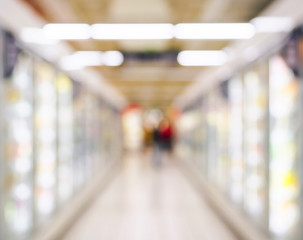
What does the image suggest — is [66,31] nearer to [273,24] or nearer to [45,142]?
[45,142]

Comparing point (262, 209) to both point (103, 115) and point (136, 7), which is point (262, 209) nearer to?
point (136, 7)

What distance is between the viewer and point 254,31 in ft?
16.2

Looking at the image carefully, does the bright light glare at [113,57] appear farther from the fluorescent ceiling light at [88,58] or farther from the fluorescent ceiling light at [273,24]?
the fluorescent ceiling light at [273,24]

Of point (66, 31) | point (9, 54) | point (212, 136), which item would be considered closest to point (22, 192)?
point (9, 54)

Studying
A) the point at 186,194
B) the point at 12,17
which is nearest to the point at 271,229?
the point at 12,17

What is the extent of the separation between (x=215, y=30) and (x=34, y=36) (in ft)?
7.35

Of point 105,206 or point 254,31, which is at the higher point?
point 254,31

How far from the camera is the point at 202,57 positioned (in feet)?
24.0

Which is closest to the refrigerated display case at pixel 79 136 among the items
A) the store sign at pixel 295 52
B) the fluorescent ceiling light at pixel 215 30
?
the fluorescent ceiling light at pixel 215 30

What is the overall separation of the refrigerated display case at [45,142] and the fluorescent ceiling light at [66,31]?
433 millimetres

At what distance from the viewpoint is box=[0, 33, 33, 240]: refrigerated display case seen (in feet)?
11.4

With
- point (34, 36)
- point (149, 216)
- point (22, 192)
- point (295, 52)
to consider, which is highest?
point (34, 36)

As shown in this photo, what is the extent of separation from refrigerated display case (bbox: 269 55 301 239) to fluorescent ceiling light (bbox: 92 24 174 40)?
1515 mm

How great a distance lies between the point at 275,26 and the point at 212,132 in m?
4.57
